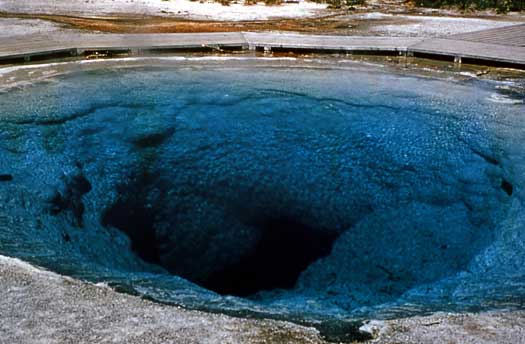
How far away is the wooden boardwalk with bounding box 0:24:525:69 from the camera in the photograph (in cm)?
749

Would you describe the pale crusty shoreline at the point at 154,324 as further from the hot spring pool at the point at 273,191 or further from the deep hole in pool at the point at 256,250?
the deep hole in pool at the point at 256,250

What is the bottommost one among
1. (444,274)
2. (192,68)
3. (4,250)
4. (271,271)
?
(271,271)

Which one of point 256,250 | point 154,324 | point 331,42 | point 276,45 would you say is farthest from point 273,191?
point 331,42

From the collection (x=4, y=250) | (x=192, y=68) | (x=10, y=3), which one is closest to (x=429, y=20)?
(x=192, y=68)

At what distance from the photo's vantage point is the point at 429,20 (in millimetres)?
10289

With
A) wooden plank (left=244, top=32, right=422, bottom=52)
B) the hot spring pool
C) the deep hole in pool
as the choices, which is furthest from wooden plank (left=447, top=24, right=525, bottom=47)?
the deep hole in pool

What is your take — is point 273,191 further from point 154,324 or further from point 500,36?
point 500,36

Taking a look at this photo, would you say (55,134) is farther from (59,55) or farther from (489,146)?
(489,146)

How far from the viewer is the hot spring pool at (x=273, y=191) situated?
322 cm

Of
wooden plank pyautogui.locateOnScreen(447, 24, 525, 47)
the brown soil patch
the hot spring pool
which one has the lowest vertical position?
the hot spring pool

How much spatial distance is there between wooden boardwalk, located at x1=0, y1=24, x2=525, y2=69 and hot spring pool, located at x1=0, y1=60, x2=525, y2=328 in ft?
3.87

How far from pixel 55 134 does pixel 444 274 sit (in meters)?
3.45

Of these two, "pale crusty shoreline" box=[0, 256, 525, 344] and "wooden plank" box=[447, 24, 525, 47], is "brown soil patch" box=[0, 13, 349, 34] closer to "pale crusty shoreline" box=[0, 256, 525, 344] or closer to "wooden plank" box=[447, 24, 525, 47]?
"wooden plank" box=[447, 24, 525, 47]

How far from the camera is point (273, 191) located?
4.74m
